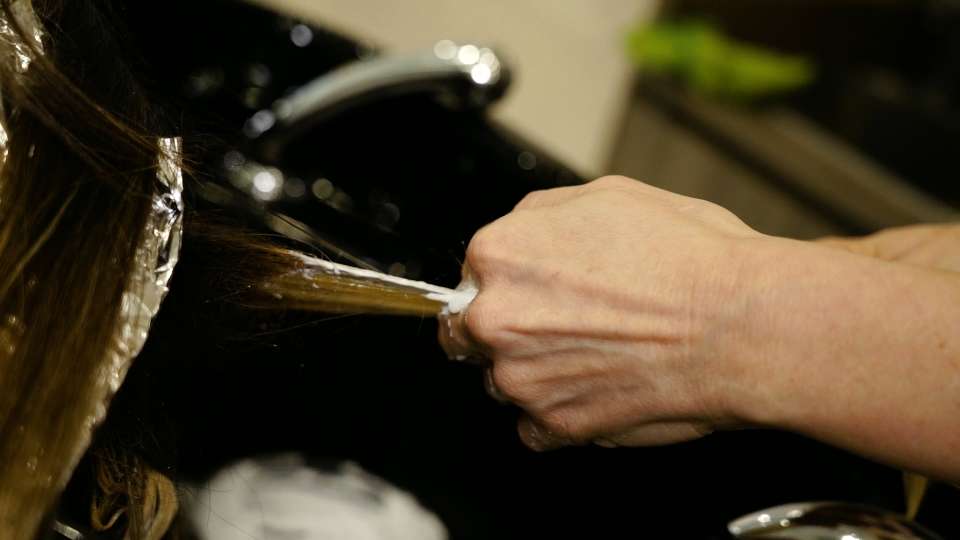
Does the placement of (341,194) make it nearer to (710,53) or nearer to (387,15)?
(710,53)

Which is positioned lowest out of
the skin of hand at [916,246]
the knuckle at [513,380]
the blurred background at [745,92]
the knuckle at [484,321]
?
the knuckle at [513,380]

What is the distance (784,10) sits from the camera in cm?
186

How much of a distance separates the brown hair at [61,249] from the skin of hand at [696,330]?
0.14 m

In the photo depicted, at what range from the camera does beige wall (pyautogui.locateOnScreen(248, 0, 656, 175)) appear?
76.4 inches

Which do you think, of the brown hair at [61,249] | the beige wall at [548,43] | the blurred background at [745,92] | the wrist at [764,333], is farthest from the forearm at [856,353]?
the beige wall at [548,43]

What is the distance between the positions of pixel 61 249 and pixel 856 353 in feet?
1.22

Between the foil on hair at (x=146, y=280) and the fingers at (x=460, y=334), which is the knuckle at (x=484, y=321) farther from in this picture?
the foil on hair at (x=146, y=280)

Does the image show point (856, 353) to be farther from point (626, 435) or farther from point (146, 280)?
point (146, 280)

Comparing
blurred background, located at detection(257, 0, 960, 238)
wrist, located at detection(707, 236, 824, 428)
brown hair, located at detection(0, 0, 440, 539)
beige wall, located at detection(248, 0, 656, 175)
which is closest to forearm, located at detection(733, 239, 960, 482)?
wrist, located at detection(707, 236, 824, 428)

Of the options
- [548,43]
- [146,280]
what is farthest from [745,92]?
[146,280]

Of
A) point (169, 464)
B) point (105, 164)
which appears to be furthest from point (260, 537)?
point (105, 164)

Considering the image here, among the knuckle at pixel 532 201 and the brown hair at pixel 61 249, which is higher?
the knuckle at pixel 532 201

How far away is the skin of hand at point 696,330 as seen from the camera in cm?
39

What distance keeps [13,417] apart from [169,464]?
79 mm
